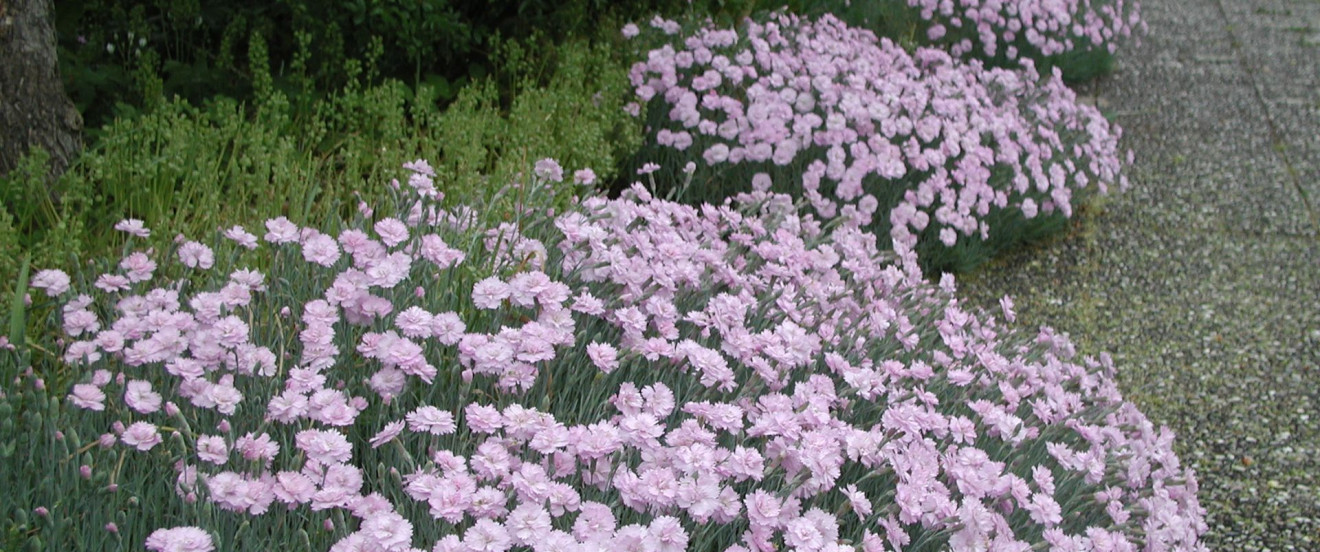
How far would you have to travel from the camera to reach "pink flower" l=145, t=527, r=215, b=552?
1.64 meters

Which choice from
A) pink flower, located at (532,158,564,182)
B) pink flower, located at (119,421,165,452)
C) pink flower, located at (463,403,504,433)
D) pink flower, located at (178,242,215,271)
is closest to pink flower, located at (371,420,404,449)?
pink flower, located at (463,403,504,433)

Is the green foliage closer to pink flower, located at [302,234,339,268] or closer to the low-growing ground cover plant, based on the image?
pink flower, located at [302,234,339,268]

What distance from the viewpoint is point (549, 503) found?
184cm

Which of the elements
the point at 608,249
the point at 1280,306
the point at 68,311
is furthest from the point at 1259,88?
the point at 68,311

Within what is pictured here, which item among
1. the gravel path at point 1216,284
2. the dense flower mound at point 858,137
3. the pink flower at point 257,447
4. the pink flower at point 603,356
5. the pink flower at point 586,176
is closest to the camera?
the pink flower at point 257,447

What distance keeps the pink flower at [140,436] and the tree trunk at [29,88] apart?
163 centimetres

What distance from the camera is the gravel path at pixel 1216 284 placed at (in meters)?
3.54

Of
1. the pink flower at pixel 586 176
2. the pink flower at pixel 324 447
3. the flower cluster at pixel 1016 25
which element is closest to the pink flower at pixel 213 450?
the pink flower at pixel 324 447

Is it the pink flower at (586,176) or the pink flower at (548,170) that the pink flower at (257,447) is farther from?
the pink flower at (586,176)

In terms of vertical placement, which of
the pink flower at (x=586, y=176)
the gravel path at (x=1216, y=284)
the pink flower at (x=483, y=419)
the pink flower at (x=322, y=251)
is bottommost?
the gravel path at (x=1216, y=284)

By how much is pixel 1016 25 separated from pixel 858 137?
2.23 meters

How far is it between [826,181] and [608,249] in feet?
6.38

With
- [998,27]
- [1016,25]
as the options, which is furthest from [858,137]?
[998,27]

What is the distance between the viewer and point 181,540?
1.65m
